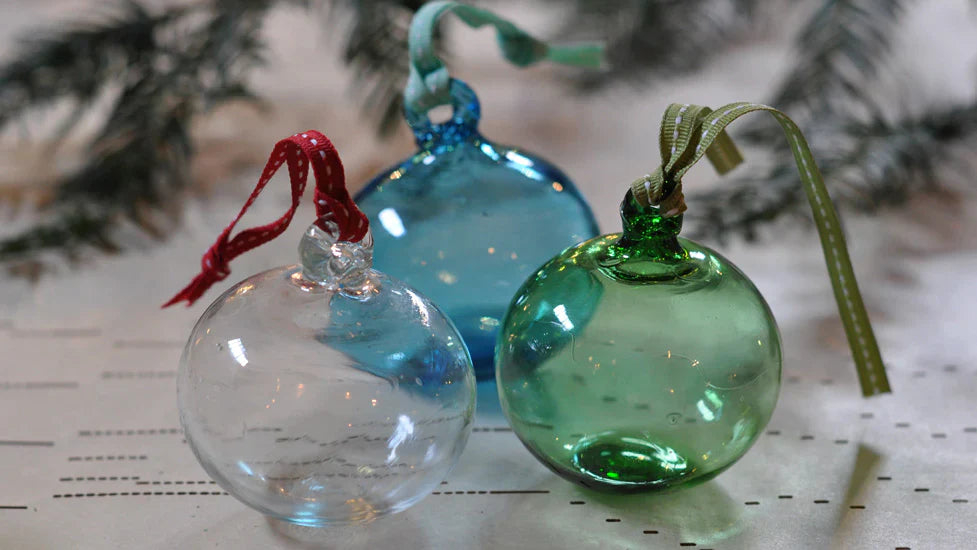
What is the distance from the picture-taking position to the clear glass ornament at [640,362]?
377 millimetres

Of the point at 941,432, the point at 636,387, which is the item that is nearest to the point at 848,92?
the point at 941,432

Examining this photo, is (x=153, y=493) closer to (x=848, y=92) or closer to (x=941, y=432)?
(x=941, y=432)

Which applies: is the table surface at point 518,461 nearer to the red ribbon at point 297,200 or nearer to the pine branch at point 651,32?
the red ribbon at point 297,200

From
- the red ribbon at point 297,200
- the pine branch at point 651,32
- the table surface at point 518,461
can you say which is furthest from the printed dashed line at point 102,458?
the pine branch at point 651,32

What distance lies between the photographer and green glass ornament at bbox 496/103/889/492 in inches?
14.8

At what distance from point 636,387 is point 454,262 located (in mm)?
129

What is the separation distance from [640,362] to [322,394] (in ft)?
0.39

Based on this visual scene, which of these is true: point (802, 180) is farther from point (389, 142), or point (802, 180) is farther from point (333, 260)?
point (389, 142)

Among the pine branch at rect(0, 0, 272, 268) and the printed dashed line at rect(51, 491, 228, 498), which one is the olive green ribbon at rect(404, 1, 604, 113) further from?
the pine branch at rect(0, 0, 272, 268)

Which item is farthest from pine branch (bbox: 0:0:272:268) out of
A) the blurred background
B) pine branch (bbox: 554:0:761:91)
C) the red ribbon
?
the red ribbon

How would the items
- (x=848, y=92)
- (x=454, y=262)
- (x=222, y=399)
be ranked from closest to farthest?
(x=222, y=399), (x=454, y=262), (x=848, y=92)

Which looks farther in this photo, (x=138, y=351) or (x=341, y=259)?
(x=138, y=351)

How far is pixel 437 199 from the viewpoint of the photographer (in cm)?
48

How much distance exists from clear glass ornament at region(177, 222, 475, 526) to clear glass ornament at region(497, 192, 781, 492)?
37mm
